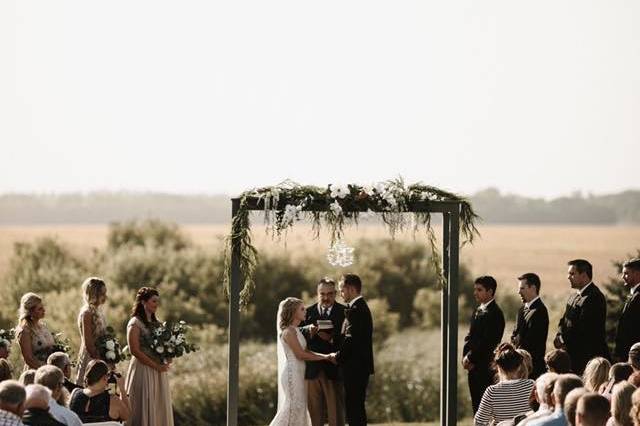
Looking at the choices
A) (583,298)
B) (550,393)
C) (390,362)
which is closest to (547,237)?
(390,362)

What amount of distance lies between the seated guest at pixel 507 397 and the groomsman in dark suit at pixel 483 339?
229 centimetres

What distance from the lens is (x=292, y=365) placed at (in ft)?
40.6

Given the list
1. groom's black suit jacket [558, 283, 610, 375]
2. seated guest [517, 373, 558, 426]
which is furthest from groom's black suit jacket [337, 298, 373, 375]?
seated guest [517, 373, 558, 426]

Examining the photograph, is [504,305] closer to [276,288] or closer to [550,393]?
[276,288]

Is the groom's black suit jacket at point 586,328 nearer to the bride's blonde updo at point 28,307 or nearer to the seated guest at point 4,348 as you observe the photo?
the bride's blonde updo at point 28,307

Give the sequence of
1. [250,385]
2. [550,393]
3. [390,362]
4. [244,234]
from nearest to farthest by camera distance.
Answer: [550,393]
[244,234]
[250,385]
[390,362]

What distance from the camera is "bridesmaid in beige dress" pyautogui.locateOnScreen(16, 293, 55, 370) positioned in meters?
11.8

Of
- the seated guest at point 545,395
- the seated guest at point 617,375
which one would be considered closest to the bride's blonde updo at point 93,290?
the seated guest at point 545,395

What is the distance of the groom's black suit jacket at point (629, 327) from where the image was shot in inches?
466

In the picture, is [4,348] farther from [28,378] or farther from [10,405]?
[10,405]

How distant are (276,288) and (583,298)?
20855 millimetres

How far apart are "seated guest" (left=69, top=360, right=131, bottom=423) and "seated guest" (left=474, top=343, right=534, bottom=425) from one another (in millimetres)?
2972

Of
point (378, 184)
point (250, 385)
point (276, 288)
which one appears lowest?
point (250, 385)

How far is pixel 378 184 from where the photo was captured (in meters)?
12.2
